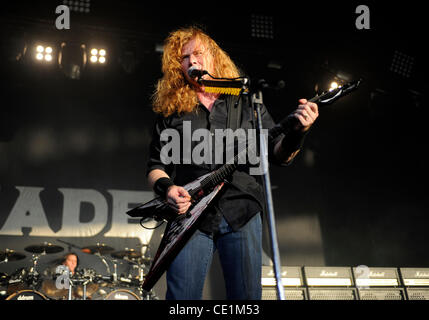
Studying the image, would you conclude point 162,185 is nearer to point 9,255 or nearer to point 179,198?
point 179,198

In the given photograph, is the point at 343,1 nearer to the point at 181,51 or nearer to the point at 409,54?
the point at 409,54

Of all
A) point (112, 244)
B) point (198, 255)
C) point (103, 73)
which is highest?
point (103, 73)

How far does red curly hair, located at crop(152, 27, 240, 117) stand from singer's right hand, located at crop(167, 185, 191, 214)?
0.45 m

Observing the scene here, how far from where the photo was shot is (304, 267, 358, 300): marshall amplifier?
489 cm

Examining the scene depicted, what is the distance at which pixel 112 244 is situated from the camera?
20.9ft

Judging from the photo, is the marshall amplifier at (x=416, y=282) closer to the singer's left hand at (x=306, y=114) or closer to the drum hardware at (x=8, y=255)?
the singer's left hand at (x=306, y=114)

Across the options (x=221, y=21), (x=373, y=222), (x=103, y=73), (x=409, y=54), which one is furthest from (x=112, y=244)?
(x=409, y=54)

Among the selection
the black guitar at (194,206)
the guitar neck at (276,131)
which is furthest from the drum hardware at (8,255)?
the guitar neck at (276,131)

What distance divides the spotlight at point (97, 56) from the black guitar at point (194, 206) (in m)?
4.74

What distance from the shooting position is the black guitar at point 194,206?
63.1 inches

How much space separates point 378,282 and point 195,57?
14.3ft

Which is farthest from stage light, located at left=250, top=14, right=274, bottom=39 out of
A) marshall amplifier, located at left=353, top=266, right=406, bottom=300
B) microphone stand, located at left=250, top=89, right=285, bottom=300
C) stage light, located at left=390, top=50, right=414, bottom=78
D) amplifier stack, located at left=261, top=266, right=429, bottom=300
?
microphone stand, located at left=250, top=89, right=285, bottom=300
